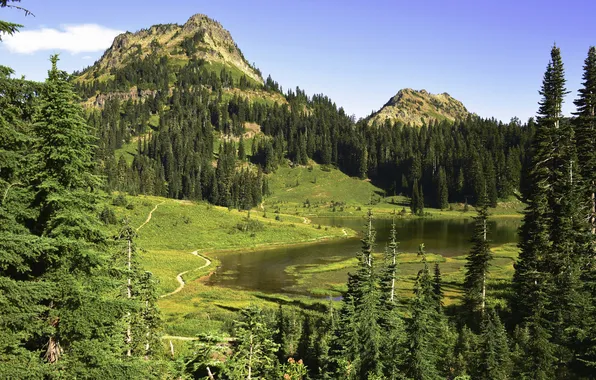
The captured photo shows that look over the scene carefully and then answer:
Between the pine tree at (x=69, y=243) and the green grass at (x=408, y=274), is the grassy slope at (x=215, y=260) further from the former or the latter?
the pine tree at (x=69, y=243)

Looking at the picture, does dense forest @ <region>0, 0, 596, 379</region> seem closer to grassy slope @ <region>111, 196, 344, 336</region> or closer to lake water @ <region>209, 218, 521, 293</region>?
grassy slope @ <region>111, 196, 344, 336</region>

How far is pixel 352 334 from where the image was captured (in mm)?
24969

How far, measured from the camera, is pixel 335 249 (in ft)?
324

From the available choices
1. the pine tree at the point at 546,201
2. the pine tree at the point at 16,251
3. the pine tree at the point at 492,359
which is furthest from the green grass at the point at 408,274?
the pine tree at the point at 16,251

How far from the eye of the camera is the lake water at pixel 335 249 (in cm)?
6950

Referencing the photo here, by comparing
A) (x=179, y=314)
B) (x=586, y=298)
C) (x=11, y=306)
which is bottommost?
(x=179, y=314)

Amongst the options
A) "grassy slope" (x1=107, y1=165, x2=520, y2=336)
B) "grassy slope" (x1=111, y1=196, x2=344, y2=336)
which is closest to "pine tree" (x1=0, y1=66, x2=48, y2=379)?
"grassy slope" (x1=107, y1=165, x2=520, y2=336)

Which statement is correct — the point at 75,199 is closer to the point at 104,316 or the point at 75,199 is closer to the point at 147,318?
the point at 104,316

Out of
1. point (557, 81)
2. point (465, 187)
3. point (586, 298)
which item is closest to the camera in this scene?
point (586, 298)

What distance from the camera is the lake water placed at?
6950 centimetres

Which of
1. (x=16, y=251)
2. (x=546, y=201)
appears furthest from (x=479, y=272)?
(x=16, y=251)

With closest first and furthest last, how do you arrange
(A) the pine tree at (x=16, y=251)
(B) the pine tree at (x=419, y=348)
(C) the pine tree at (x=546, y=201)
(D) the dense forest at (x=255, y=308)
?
(A) the pine tree at (x=16, y=251) < (D) the dense forest at (x=255, y=308) < (B) the pine tree at (x=419, y=348) < (C) the pine tree at (x=546, y=201)

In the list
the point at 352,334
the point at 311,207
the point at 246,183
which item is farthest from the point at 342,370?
the point at 311,207

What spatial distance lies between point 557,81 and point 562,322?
22.8m
